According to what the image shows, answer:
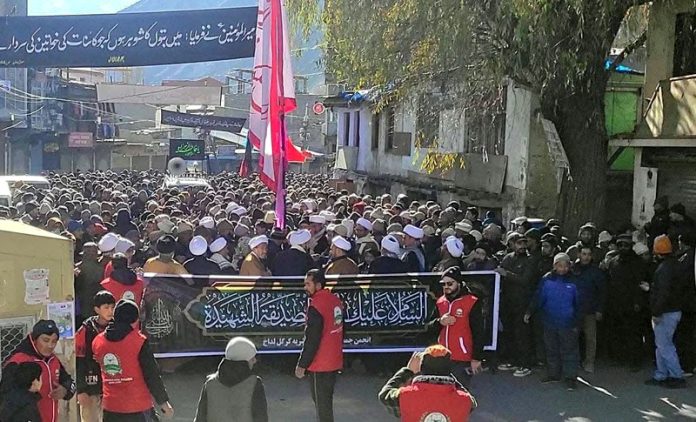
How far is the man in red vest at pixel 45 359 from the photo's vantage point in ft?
16.7

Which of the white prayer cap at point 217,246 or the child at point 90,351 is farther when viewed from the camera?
the white prayer cap at point 217,246

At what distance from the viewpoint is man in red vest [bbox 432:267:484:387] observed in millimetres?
7027

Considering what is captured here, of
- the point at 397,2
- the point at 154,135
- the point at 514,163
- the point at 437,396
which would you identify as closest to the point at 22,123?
the point at 154,135

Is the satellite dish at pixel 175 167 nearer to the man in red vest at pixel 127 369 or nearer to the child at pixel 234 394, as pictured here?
the man in red vest at pixel 127 369

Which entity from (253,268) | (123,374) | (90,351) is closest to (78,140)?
(253,268)

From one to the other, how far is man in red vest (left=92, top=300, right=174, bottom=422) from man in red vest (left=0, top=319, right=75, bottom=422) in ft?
1.28

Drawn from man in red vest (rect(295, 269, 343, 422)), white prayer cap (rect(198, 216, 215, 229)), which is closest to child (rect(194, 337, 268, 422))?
man in red vest (rect(295, 269, 343, 422))

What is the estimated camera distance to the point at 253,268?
29.7 feet

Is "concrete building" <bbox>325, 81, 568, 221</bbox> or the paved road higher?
"concrete building" <bbox>325, 81, 568, 221</bbox>

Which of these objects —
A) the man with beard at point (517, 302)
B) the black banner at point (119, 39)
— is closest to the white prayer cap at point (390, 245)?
the man with beard at point (517, 302)

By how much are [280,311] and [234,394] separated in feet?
12.2

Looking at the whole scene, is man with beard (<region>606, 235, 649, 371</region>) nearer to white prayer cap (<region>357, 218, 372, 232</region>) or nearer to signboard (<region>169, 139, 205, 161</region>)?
white prayer cap (<region>357, 218, 372, 232</region>)

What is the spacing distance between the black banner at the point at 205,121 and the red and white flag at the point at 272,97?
24194mm

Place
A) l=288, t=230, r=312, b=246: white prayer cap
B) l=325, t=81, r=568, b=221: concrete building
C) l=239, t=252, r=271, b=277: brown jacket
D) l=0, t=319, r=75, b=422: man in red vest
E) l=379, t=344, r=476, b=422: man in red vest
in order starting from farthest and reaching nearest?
l=325, t=81, r=568, b=221: concrete building → l=288, t=230, r=312, b=246: white prayer cap → l=239, t=252, r=271, b=277: brown jacket → l=0, t=319, r=75, b=422: man in red vest → l=379, t=344, r=476, b=422: man in red vest
